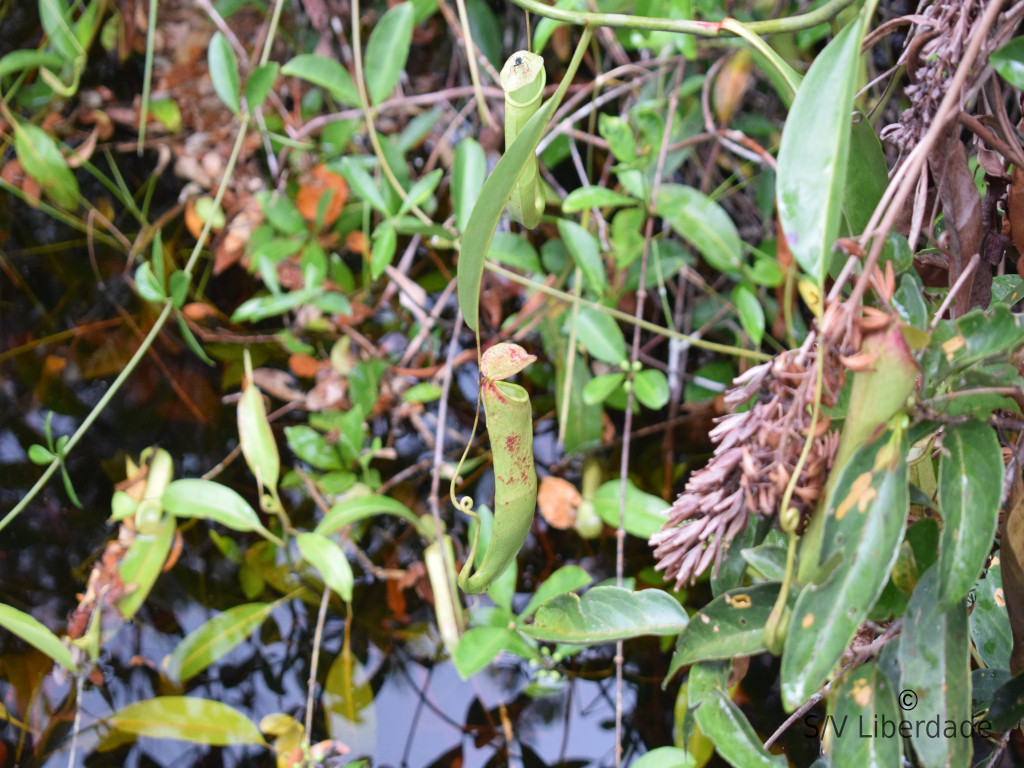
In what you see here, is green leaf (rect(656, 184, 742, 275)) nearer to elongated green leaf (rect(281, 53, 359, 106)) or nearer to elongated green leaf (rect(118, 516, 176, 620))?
elongated green leaf (rect(281, 53, 359, 106))

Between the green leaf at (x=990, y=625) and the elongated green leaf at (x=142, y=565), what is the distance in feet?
2.36

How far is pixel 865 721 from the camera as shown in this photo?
0.30 metres

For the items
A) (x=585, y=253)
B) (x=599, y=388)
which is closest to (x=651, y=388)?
(x=599, y=388)

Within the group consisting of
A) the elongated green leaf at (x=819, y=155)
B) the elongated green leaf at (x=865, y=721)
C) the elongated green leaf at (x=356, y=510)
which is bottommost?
the elongated green leaf at (x=356, y=510)

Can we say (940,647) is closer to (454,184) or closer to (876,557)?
(876,557)

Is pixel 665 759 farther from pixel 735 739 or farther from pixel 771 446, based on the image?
pixel 771 446

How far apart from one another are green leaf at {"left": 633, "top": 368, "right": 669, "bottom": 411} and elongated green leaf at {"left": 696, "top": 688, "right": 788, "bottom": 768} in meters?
0.45

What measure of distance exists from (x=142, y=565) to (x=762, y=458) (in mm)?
689

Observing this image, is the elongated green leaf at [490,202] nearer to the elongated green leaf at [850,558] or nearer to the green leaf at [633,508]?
the elongated green leaf at [850,558]

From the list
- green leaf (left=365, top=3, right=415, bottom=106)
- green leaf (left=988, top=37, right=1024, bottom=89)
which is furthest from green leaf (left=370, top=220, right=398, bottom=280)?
green leaf (left=988, top=37, right=1024, bottom=89)

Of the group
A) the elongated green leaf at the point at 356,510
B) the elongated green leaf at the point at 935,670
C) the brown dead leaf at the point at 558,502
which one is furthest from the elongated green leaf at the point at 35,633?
Answer: the elongated green leaf at the point at 935,670

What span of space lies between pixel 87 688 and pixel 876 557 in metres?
0.70

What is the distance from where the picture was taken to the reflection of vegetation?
27 centimetres

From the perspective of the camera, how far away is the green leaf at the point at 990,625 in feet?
1.46
